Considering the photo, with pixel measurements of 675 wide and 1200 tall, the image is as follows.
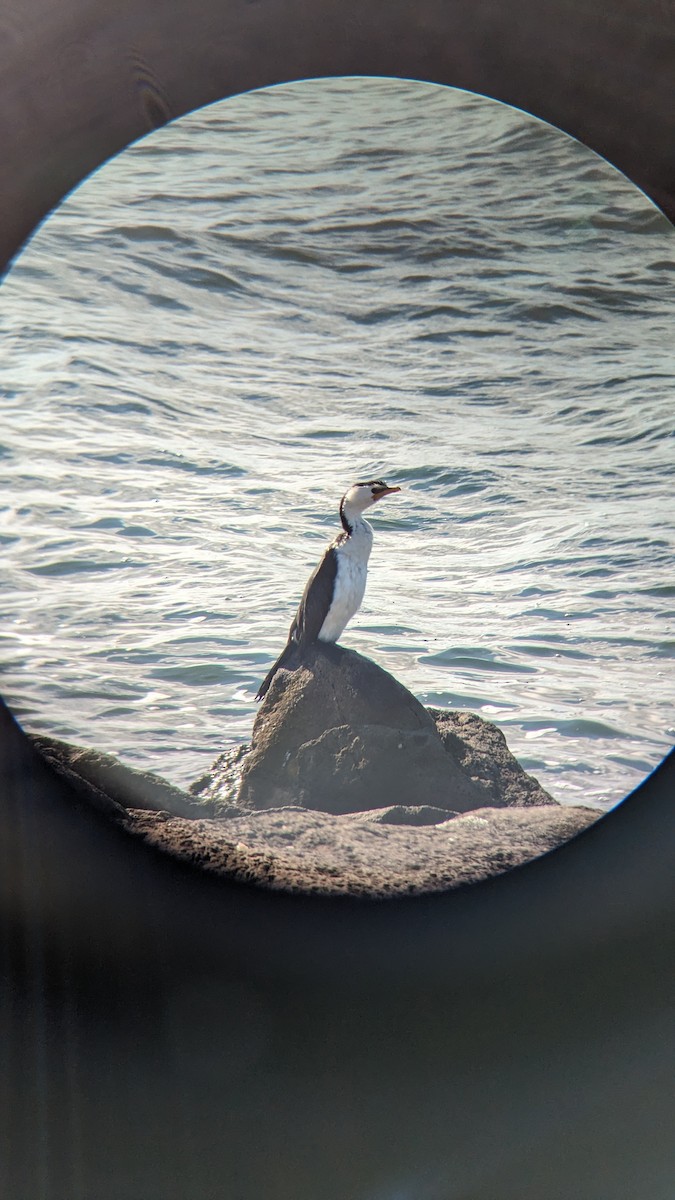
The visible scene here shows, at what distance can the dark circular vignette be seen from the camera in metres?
1.10

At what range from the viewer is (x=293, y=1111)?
119cm

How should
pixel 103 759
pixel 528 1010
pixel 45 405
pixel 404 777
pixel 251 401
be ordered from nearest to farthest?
1. pixel 528 1010
2. pixel 103 759
3. pixel 404 777
4. pixel 45 405
5. pixel 251 401

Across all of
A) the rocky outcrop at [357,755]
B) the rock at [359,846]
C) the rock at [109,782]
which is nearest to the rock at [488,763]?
the rocky outcrop at [357,755]

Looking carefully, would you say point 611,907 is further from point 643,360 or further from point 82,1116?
point 643,360

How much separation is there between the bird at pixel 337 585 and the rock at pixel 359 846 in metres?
0.38

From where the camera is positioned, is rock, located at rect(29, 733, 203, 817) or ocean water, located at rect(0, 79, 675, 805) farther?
ocean water, located at rect(0, 79, 675, 805)

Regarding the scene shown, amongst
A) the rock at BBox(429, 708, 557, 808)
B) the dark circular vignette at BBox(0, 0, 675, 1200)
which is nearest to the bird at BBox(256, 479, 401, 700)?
the rock at BBox(429, 708, 557, 808)

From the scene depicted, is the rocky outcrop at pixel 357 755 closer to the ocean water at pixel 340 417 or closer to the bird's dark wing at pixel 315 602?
the bird's dark wing at pixel 315 602

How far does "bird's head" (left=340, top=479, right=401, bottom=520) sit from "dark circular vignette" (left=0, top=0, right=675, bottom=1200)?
2.52 ft

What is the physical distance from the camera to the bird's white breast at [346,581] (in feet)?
6.21

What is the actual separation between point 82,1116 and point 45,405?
418 centimetres

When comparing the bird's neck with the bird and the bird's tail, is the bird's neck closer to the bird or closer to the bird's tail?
the bird

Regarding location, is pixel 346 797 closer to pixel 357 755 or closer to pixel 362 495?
pixel 357 755

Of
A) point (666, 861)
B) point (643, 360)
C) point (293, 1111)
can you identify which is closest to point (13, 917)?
point (293, 1111)
